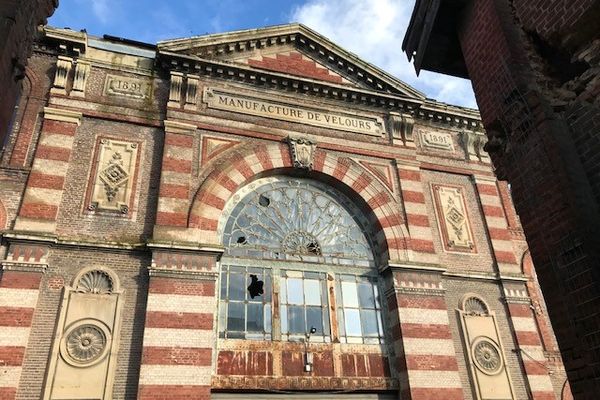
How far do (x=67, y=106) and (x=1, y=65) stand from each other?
10.1 m

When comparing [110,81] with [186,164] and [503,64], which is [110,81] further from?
[503,64]

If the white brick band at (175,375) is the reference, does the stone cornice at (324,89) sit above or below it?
above

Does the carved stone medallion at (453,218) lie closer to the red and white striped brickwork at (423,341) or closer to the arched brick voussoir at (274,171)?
the arched brick voussoir at (274,171)

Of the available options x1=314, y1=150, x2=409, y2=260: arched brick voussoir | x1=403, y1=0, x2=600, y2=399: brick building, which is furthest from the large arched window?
x1=403, y1=0, x2=600, y2=399: brick building

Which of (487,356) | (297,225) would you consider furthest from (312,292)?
(487,356)

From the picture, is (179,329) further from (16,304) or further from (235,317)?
(16,304)

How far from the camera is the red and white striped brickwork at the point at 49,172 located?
1164cm

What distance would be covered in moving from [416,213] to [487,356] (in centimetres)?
471

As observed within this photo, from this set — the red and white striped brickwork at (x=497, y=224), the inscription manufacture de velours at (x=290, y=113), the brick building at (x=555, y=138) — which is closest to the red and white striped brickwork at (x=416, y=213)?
the inscription manufacture de velours at (x=290, y=113)

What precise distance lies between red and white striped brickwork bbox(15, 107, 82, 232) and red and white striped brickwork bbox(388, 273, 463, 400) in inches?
372

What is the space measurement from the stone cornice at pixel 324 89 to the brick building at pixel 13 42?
9.87 m

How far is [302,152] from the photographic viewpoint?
596 inches

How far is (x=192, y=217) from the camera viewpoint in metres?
12.9

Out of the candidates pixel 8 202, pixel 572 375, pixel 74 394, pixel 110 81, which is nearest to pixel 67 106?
pixel 110 81
